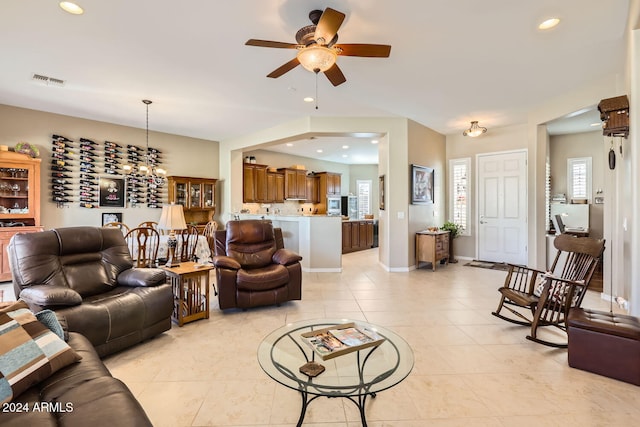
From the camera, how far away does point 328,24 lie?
2.29m

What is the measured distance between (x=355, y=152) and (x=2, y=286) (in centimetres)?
777

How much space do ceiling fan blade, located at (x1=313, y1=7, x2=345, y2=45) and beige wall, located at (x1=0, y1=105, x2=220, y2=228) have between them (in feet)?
18.0

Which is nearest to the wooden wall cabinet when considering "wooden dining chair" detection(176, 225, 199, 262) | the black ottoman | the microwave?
the microwave

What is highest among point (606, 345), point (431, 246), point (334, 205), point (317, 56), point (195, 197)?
point (317, 56)

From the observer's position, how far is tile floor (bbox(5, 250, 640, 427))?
6.06ft

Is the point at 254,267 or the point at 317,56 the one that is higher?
the point at 317,56

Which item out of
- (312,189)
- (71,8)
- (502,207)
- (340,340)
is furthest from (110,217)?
(502,207)

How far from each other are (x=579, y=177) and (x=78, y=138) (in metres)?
9.79

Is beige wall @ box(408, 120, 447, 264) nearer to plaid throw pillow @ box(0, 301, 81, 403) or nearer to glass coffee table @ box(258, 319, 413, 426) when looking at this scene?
glass coffee table @ box(258, 319, 413, 426)

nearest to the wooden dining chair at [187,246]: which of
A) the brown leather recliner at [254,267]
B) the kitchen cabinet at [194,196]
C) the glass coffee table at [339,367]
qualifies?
the brown leather recliner at [254,267]

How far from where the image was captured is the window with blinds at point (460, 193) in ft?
22.6

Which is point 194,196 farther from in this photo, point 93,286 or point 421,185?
point 421,185

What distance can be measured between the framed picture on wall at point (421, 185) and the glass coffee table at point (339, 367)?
14.1 feet

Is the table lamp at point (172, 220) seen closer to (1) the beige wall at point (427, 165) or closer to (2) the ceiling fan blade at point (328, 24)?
(2) the ceiling fan blade at point (328, 24)
